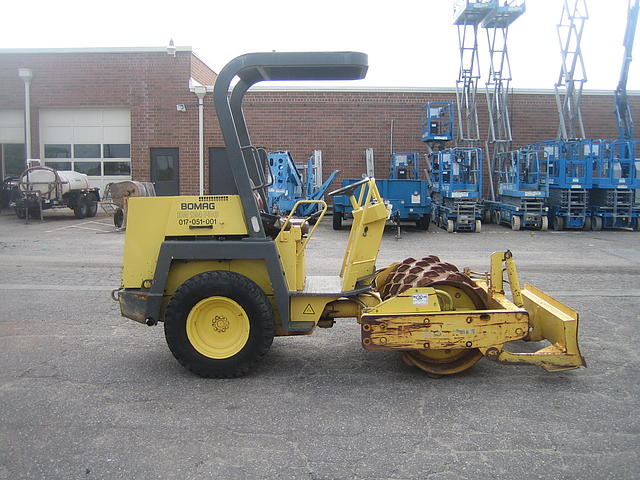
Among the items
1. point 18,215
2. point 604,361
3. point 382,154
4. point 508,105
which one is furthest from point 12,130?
point 604,361

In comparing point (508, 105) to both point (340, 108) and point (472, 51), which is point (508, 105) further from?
point (340, 108)

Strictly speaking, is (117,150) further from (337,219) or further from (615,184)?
(615,184)

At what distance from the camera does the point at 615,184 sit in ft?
58.3

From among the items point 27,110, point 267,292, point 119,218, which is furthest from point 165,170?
point 267,292

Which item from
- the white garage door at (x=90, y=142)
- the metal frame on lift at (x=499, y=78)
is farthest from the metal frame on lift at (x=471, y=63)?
the white garage door at (x=90, y=142)

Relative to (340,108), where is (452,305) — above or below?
below

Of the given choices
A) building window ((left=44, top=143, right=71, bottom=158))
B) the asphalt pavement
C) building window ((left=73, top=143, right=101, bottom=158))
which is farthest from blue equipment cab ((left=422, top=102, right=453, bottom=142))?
building window ((left=44, top=143, right=71, bottom=158))

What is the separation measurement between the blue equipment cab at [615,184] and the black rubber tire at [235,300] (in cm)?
1594

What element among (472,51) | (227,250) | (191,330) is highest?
(472,51)

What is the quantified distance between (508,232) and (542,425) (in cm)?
1399

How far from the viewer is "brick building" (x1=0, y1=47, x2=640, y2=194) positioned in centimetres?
2272

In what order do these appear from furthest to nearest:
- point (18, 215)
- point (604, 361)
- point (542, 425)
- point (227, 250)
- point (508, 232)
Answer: point (18, 215) → point (508, 232) → point (604, 361) → point (227, 250) → point (542, 425)

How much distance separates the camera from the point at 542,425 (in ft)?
13.3

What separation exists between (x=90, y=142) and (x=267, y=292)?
69.6 feet
